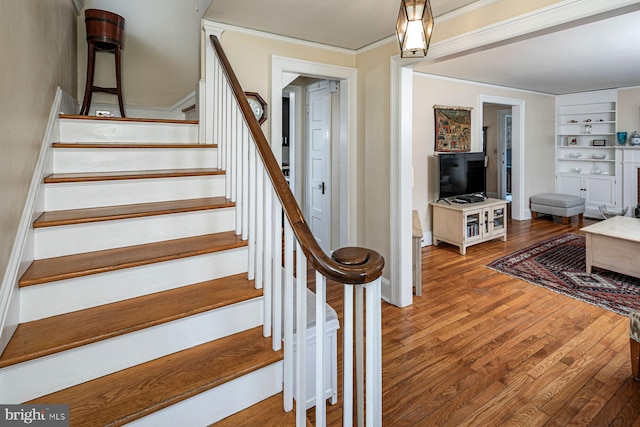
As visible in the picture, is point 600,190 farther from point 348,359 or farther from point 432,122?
point 348,359

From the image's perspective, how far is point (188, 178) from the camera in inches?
84.7

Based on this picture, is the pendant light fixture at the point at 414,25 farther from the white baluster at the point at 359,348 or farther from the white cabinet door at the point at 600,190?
the white cabinet door at the point at 600,190

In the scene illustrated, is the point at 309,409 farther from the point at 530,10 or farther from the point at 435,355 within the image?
the point at 530,10

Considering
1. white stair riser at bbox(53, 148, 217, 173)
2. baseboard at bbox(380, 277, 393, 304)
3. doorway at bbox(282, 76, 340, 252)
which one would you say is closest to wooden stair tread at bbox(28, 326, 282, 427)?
white stair riser at bbox(53, 148, 217, 173)

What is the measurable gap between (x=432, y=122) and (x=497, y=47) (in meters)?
2.14

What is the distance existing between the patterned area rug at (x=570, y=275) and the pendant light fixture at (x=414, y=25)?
2970mm

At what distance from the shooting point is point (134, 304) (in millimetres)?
1526

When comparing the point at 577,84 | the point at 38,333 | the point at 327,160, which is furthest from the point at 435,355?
the point at 577,84

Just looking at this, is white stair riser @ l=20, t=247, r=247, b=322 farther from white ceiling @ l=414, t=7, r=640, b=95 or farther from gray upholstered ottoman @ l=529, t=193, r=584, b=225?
gray upholstered ottoman @ l=529, t=193, r=584, b=225

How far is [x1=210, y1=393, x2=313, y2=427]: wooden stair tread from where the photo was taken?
134cm

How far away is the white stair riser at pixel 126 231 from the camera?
5.24ft

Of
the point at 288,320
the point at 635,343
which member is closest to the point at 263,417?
the point at 288,320

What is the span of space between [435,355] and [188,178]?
2019mm

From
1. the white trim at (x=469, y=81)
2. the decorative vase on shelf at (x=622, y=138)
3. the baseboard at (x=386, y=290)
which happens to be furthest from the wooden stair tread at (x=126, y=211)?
the decorative vase on shelf at (x=622, y=138)
